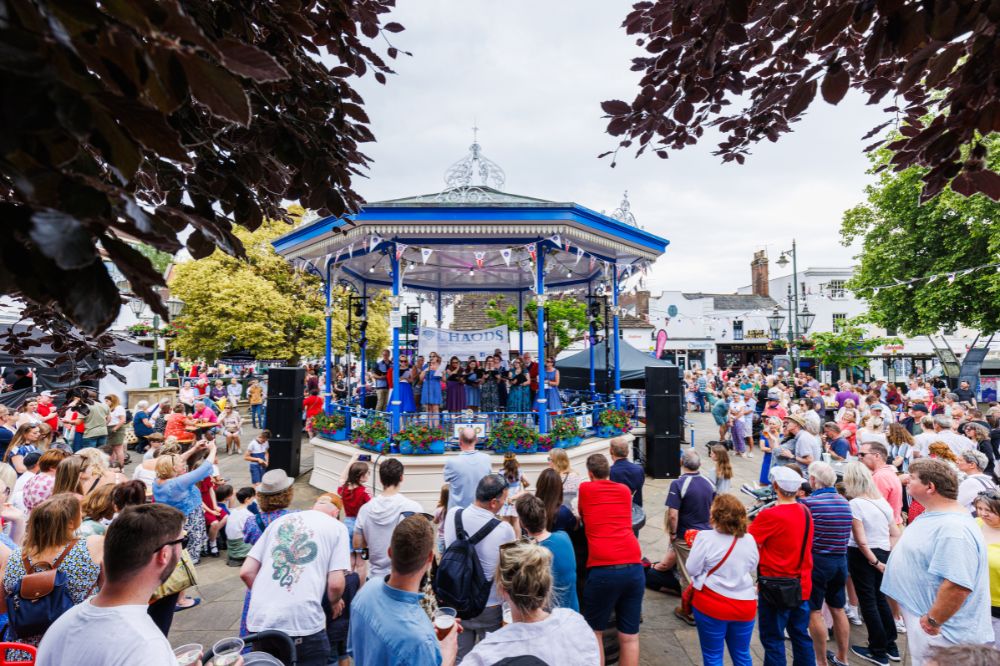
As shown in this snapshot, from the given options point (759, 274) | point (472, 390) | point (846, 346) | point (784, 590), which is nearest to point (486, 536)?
point (784, 590)

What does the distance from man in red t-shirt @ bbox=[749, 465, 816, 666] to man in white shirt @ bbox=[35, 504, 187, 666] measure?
3750mm

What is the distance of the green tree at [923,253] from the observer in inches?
656

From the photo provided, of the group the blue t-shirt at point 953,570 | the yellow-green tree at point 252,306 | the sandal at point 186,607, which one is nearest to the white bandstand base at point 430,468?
the sandal at point 186,607

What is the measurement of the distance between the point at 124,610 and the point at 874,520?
5318 millimetres

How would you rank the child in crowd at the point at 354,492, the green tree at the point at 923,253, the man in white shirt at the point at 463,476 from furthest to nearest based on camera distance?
1. the green tree at the point at 923,253
2. the man in white shirt at the point at 463,476
3. the child in crowd at the point at 354,492

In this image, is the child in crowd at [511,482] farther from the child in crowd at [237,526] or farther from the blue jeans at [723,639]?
the child in crowd at [237,526]

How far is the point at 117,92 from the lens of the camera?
991mm

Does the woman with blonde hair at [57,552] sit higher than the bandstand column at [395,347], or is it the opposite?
Result: the bandstand column at [395,347]

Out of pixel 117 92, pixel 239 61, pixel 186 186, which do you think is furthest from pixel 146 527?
pixel 239 61

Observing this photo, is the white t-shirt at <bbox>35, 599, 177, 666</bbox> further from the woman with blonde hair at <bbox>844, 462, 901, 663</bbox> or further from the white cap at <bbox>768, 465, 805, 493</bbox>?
the woman with blonde hair at <bbox>844, 462, 901, 663</bbox>

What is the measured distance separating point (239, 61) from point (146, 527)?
6.26 ft

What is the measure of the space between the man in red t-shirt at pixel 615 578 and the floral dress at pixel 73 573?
10.9 ft

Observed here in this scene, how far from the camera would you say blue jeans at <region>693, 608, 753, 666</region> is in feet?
11.2

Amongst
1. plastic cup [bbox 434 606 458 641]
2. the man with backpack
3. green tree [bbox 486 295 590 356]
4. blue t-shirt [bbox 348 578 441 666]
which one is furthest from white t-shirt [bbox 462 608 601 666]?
green tree [bbox 486 295 590 356]
